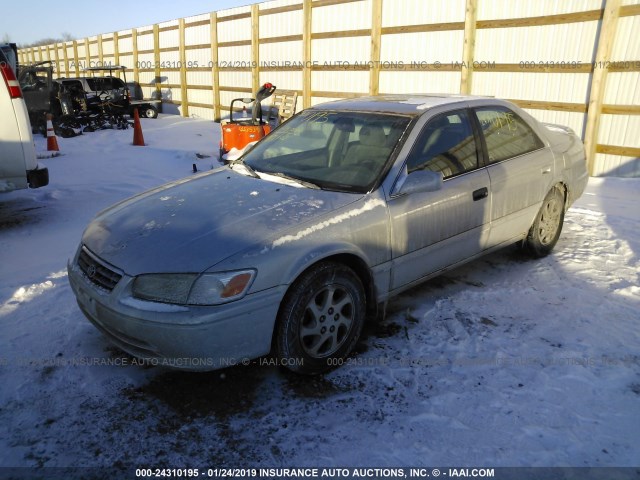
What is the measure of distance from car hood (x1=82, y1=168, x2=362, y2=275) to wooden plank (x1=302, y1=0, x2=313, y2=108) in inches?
428

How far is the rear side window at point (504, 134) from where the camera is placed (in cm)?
391

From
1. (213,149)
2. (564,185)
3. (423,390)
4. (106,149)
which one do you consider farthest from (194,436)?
(106,149)

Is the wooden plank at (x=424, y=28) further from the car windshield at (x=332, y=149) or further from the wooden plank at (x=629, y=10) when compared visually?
the car windshield at (x=332, y=149)

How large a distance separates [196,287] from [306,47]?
12.5m

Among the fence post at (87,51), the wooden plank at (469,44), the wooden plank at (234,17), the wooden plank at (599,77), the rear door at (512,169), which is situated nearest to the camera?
the rear door at (512,169)

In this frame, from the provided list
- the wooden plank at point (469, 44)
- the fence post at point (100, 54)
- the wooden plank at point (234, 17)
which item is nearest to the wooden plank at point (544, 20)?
the wooden plank at point (469, 44)

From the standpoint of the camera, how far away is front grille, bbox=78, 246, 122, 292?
262 centimetres

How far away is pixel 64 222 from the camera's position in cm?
582

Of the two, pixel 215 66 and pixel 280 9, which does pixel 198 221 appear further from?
pixel 215 66

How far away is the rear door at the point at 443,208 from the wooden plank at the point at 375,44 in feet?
28.3

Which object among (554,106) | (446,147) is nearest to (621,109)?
(554,106)

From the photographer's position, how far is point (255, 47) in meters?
15.6

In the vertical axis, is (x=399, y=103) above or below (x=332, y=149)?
above

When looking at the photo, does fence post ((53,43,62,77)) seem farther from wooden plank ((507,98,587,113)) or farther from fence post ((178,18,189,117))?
wooden plank ((507,98,587,113))
